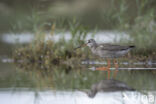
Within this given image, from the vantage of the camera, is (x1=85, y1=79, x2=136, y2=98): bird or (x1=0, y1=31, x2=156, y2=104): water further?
(x1=85, y1=79, x2=136, y2=98): bird

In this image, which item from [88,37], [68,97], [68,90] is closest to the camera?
[68,97]

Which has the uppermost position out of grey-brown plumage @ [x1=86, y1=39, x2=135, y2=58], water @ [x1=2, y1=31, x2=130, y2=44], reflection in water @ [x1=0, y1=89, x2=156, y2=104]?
water @ [x1=2, y1=31, x2=130, y2=44]

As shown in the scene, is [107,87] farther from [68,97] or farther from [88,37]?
[88,37]

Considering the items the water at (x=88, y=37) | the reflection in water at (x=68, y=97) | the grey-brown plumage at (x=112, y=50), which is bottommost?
the reflection in water at (x=68, y=97)

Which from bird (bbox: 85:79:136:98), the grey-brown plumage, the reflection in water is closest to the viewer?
the reflection in water

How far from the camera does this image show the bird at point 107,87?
4310mm

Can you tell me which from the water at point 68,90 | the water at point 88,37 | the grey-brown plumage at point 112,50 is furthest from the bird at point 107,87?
the water at point 88,37

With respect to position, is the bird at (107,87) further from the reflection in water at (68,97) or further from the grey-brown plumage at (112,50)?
the grey-brown plumage at (112,50)

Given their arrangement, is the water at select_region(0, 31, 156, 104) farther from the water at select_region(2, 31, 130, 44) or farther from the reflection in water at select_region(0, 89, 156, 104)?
the water at select_region(2, 31, 130, 44)

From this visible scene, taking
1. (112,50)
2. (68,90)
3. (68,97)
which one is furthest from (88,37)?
(68,97)

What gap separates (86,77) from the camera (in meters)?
→ 5.73

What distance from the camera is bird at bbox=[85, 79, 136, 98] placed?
4310 millimetres

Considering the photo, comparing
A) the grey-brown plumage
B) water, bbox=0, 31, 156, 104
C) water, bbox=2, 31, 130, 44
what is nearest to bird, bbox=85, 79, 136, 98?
water, bbox=0, 31, 156, 104

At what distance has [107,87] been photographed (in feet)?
15.1
